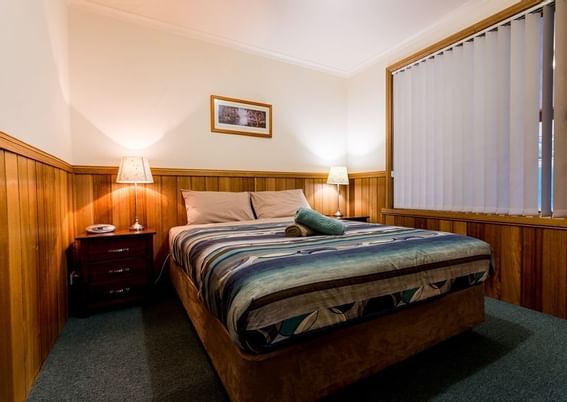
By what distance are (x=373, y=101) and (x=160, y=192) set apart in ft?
9.18

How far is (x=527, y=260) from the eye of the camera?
2.12 m

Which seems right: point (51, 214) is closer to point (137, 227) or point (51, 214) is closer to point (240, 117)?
point (137, 227)

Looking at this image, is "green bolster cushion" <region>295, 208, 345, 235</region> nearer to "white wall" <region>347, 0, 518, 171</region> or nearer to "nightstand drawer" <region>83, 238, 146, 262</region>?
"nightstand drawer" <region>83, 238, 146, 262</region>

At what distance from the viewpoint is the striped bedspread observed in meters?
0.93

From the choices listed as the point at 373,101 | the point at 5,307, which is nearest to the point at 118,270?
the point at 5,307

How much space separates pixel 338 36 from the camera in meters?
2.99

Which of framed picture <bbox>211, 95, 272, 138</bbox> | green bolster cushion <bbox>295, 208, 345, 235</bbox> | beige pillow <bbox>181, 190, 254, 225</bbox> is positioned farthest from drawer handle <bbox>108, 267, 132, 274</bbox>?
framed picture <bbox>211, 95, 272, 138</bbox>

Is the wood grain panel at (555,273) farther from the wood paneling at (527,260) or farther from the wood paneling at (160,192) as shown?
the wood paneling at (160,192)

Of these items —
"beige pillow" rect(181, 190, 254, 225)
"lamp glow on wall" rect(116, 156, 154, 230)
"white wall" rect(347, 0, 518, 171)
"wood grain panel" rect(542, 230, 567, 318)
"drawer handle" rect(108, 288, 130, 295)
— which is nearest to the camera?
"wood grain panel" rect(542, 230, 567, 318)

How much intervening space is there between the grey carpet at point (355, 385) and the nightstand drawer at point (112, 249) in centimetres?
48

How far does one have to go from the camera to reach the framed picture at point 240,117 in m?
3.04

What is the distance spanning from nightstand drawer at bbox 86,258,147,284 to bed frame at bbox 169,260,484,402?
932mm

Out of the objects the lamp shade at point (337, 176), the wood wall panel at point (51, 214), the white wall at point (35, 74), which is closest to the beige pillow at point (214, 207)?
the wood wall panel at point (51, 214)

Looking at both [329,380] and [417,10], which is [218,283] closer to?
[329,380]
